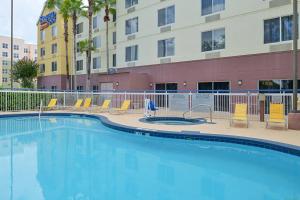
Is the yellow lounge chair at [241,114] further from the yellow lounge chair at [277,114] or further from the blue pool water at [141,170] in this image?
the blue pool water at [141,170]

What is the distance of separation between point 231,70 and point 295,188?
13.5 metres

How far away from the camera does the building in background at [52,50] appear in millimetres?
35250

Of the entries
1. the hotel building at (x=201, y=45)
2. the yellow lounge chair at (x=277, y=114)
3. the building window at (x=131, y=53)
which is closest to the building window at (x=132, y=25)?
the hotel building at (x=201, y=45)

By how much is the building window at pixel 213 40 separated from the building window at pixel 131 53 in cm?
740

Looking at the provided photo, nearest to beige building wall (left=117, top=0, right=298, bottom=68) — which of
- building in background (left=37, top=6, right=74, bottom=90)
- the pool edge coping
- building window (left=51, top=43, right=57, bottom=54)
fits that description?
the pool edge coping

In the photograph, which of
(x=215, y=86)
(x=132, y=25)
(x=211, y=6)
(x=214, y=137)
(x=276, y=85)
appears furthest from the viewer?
(x=132, y=25)

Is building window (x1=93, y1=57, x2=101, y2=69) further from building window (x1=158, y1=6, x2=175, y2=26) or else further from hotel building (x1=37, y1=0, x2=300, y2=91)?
building window (x1=158, y1=6, x2=175, y2=26)

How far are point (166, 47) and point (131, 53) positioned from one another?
4467mm

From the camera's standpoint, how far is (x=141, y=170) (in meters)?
6.77

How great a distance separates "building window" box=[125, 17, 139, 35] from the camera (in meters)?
25.3

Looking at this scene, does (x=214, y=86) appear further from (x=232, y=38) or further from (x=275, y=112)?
(x=275, y=112)

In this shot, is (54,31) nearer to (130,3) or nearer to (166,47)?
(130,3)

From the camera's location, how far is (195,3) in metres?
20.2

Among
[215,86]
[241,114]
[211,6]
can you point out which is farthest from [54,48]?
[241,114]
